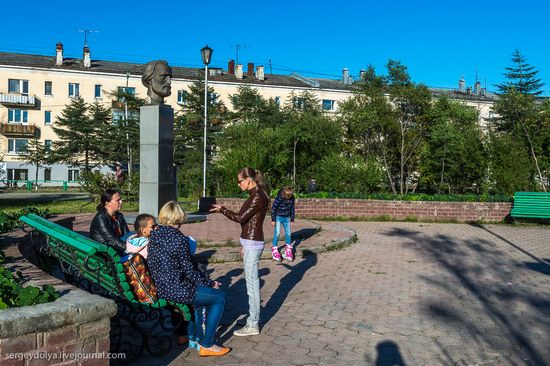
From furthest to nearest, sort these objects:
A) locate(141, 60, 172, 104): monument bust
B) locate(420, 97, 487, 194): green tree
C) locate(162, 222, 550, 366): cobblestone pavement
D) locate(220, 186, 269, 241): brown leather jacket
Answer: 1. locate(420, 97, 487, 194): green tree
2. locate(141, 60, 172, 104): monument bust
3. locate(220, 186, 269, 241): brown leather jacket
4. locate(162, 222, 550, 366): cobblestone pavement

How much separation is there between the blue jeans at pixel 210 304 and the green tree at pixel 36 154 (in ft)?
164

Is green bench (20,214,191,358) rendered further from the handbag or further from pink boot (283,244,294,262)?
pink boot (283,244,294,262)

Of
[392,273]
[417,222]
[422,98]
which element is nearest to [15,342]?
[392,273]

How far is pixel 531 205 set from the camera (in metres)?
17.0

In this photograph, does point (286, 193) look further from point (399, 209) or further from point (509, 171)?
point (509, 171)

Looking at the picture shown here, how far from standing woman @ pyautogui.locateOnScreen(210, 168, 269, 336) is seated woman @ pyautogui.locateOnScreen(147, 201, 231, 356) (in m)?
0.60

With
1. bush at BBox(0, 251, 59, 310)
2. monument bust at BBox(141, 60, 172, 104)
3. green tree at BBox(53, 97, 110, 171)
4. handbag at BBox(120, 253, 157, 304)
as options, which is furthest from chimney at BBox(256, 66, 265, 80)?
bush at BBox(0, 251, 59, 310)

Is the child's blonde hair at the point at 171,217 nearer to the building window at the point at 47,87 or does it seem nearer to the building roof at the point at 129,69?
the building roof at the point at 129,69

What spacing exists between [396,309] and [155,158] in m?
7.16

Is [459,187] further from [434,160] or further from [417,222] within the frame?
[417,222]

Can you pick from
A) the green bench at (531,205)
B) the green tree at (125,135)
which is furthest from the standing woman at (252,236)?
the green tree at (125,135)

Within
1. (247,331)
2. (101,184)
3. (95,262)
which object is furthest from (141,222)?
(101,184)

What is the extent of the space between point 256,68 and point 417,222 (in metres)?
45.0

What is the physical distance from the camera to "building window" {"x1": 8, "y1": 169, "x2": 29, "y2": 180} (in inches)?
2084
